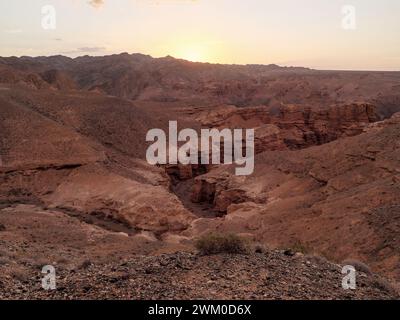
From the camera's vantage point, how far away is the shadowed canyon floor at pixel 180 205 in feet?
22.9

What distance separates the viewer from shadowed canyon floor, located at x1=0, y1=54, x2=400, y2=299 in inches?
275

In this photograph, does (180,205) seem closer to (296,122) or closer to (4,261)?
(4,261)

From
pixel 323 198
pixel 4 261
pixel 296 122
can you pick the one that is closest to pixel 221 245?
pixel 4 261

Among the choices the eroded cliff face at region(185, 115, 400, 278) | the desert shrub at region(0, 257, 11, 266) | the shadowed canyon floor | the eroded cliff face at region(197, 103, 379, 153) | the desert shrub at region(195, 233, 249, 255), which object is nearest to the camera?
the shadowed canyon floor

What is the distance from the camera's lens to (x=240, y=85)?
7800 centimetres

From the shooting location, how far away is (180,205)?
20641 mm

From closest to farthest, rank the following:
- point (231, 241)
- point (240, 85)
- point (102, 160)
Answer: point (231, 241) → point (102, 160) → point (240, 85)

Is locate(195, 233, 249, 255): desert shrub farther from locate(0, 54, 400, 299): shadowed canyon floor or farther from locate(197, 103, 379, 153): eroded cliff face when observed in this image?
locate(197, 103, 379, 153): eroded cliff face

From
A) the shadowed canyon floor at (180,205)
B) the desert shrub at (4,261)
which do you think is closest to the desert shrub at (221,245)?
the shadowed canyon floor at (180,205)

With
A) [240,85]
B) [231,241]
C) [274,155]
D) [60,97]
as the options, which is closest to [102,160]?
[274,155]

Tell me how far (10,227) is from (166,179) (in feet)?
44.6

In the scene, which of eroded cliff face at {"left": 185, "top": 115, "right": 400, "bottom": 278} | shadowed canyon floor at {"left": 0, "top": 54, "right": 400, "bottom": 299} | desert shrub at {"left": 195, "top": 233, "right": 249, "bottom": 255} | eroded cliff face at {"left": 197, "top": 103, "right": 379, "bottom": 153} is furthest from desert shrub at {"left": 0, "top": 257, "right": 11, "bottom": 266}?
eroded cliff face at {"left": 197, "top": 103, "right": 379, "bottom": 153}

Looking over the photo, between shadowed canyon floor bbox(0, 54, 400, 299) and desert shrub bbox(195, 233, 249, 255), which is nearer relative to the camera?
shadowed canyon floor bbox(0, 54, 400, 299)

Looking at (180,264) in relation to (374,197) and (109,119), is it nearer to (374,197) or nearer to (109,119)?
(374,197)
